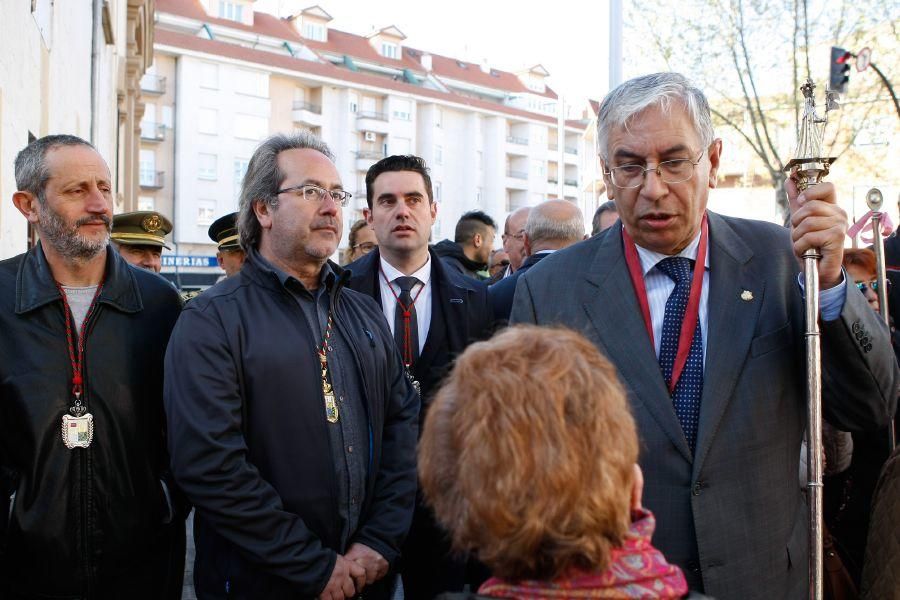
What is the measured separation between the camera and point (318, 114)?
52188 millimetres

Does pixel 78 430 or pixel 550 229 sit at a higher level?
pixel 550 229

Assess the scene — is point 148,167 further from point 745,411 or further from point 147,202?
point 745,411

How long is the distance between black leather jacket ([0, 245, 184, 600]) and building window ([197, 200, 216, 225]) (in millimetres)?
45826

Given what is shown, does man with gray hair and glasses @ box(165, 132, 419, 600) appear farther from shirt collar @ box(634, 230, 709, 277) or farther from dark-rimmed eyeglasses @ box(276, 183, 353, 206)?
shirt collar @ box(634, 230, 709, 277)

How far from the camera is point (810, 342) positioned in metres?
2.31

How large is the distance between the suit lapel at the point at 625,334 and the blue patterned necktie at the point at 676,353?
0.20 ft

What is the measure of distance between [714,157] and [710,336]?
617 millimetres

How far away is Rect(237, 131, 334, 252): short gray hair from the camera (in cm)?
331

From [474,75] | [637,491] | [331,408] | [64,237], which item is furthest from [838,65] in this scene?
[474,75]

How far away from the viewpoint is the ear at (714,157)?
2705mm

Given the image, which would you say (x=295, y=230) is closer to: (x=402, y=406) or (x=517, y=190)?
(x=402, y=406)

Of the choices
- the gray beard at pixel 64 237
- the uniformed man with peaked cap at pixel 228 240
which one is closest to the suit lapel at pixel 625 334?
the gray beard at pixel 64 237

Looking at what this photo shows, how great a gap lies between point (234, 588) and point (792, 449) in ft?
5.92

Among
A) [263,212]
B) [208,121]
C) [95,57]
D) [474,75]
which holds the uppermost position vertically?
[474,75]
